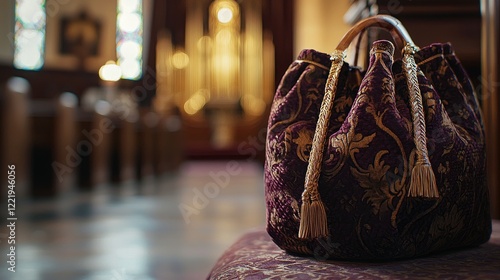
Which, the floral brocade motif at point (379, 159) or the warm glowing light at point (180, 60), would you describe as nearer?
the floral brocade motif at point (379, 159)

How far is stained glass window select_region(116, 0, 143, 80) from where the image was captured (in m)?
10.9

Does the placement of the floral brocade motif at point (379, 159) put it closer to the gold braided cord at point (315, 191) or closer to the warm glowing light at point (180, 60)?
the gold braided cord at point (315, 191)

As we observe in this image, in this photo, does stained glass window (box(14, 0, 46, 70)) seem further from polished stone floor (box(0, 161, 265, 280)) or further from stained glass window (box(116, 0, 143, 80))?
polished stone floor (box(0, 161, 265, 280))

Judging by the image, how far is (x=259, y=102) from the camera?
37.6ft

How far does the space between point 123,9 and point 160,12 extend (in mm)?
696

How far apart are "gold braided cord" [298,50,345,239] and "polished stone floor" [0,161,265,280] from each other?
69 centimetres

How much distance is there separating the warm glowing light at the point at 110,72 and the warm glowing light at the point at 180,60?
4.07 ft

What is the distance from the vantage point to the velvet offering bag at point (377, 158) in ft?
3.38

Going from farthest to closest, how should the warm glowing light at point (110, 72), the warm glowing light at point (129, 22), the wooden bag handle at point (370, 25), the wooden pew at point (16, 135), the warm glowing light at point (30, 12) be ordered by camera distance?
the warm glowing light at point (129, 22) < the warm glowing light at point (110, 72) < the warm glowing light at point (30, 12) < the wooden pew at point (16, 135) < the wooden bag handle at point (370, 25)

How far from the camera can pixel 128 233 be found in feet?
8.33

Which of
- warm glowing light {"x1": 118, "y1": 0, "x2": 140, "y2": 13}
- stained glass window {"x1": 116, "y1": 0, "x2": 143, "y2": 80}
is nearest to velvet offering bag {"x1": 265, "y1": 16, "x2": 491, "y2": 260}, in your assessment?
stained glass window {"x1": 116, "y1": 0, "x2": 143, "y2": 80}

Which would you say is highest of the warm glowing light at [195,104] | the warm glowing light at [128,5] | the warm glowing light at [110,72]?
the warm glowing light at [128,5]

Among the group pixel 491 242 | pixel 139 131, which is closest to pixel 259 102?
pixel 139 131

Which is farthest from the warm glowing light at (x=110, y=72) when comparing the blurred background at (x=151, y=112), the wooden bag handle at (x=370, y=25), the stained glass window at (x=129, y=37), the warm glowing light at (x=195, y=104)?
the wooden bag handle at (x=370, y=25)
